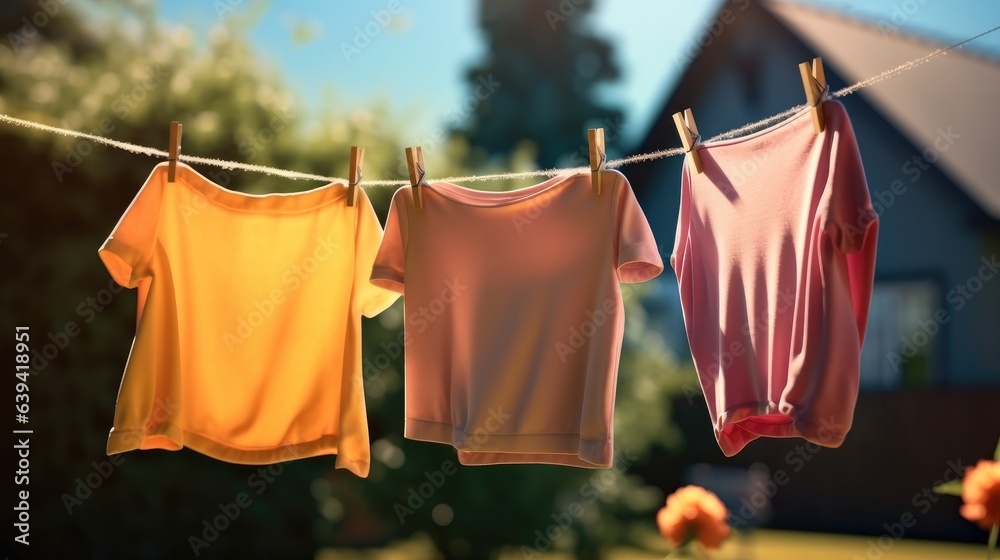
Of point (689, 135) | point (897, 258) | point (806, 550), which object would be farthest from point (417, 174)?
point (897, 258)

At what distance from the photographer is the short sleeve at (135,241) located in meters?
2.21

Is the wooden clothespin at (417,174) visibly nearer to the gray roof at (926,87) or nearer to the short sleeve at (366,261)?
the short sleeve at (366,261)

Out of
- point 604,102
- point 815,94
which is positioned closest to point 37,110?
point 815,94

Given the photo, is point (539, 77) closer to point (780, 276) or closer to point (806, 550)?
point (806, 550)

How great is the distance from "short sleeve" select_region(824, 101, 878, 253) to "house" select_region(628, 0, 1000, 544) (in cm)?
477

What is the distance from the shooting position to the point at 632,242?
6.73 feet

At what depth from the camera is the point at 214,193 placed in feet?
7.77

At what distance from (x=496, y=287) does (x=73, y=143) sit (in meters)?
Answer: 3.20

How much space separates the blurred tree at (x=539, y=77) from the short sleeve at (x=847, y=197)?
6.59 meters

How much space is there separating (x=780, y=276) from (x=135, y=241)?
4.97 feet

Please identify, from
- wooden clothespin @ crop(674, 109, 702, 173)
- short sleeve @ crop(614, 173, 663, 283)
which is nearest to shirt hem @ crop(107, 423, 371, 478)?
short sleeve @ crop(614, 173, 663, 283)

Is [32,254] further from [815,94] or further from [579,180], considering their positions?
[815,94]

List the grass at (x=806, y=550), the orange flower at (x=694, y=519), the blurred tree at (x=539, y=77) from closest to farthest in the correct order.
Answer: the orange flower at (x=694, y=519)
the grass at (x=806, y=550)
the blurred tree at (x=539, y=77)

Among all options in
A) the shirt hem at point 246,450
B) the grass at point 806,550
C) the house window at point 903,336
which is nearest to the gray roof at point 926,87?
the house window at point 903,336
